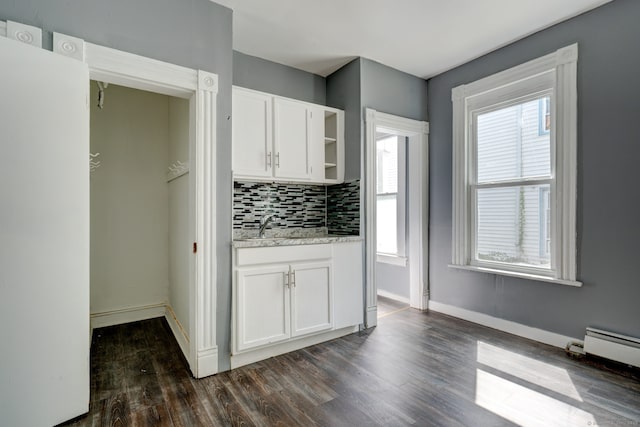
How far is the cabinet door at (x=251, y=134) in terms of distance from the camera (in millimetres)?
2836

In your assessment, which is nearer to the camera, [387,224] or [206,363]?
[206,363]

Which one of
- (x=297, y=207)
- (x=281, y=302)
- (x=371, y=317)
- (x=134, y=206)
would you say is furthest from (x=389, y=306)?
(x=134, y=206)

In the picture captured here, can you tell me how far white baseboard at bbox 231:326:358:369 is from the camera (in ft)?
8.31

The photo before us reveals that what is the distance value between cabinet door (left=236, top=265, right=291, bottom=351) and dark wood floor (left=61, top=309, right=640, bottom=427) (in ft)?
0.71

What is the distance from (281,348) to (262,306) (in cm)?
45

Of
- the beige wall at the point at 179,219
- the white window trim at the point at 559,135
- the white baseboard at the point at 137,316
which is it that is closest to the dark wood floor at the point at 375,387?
the white baseboard at the point at 137,316

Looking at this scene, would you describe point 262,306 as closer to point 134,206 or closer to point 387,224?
point 134,206

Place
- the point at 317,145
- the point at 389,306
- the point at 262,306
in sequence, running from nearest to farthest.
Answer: the point at 262,306 → the point at 317,145 → the point at 389,306

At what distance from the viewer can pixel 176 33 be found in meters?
2.30

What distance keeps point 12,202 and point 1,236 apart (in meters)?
0.17

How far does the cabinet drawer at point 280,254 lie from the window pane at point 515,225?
5.74ft

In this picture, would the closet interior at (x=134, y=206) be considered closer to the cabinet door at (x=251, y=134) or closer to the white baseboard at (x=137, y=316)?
the white baseboard at (x=137, y=316)

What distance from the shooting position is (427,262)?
3.95 m

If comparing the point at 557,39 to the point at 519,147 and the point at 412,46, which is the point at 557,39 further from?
the point at 412,46
